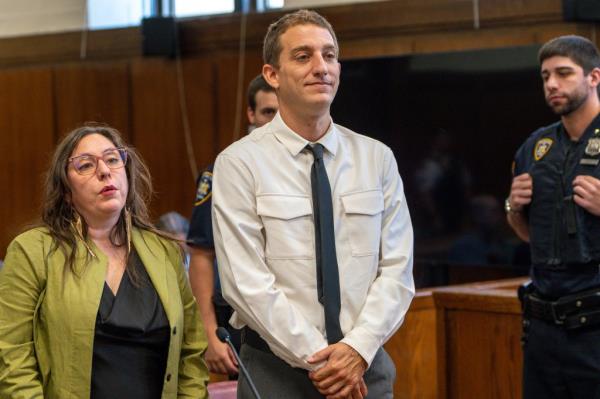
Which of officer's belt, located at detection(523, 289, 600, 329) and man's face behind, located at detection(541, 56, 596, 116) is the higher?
man's face behind, located at detection(541, 56, 596, 116)

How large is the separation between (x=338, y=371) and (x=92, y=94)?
5.78 m

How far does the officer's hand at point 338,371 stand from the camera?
8.67 ft

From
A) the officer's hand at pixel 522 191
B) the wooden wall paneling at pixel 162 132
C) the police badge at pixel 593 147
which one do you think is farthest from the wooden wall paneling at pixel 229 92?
the police badge at pixel 593 147

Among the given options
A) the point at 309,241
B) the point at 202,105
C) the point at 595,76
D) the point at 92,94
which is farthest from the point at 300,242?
the point at 92,94

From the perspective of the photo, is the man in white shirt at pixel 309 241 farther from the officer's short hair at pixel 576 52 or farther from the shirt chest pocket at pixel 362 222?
the officer's short hair at pixel 576 52

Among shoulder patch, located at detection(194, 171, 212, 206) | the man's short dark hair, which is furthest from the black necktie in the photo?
the man's short dark hair

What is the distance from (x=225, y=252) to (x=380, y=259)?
1.29 ft

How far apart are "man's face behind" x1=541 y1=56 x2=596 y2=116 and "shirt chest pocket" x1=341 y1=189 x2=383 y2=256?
1.10 metres

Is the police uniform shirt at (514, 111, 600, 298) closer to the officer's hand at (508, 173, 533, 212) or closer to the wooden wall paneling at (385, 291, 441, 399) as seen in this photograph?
the officer's hand at (508, 173, 533, 212)

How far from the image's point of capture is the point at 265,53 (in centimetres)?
298

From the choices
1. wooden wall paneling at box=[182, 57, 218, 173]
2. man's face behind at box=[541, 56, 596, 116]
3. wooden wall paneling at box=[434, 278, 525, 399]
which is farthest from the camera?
wooden wall paneling at box=[182, 57, 218, 173]

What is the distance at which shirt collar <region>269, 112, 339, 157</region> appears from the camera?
285 centimetres

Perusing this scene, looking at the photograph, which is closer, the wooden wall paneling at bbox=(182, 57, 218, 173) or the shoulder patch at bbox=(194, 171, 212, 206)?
the shoulder patch at bbox=(194, 171, 212, 206)

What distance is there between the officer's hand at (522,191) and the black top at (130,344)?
144cm
